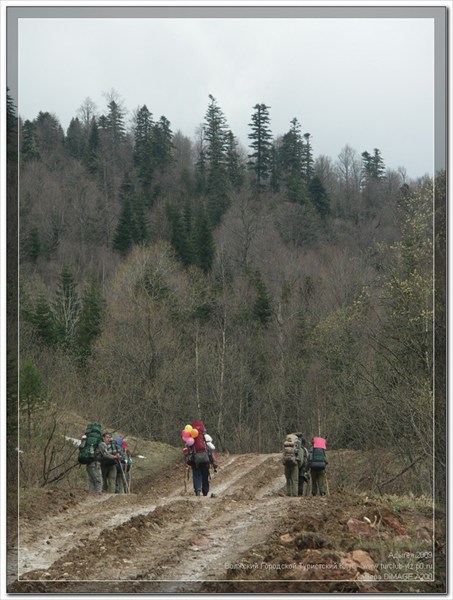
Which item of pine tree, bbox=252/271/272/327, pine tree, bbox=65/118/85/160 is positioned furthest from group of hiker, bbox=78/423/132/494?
pine tree, bbox=252/271/272/327

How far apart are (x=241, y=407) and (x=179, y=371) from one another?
3.12m

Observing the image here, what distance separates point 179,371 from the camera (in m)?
32.1

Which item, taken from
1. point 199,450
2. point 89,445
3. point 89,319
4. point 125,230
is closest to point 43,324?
point 89,445

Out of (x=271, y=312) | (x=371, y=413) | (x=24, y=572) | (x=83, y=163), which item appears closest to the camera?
(x=24, y=572)

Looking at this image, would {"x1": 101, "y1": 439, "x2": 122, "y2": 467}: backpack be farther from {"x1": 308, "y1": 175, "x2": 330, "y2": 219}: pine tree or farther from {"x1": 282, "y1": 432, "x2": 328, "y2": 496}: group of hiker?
{"x1": 308, "y1": 175, "x2": 330, "y2": 219}: pine tree

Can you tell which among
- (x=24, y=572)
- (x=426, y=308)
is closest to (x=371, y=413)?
(x=426, y=308)

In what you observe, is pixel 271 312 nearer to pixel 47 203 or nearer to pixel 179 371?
pixel 179 371

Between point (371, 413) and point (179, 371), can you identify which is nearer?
point (371, 413)

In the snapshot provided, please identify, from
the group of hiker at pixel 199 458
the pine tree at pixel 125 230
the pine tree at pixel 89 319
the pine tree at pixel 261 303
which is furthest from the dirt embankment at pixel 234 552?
the pine tree at pixel 261 303

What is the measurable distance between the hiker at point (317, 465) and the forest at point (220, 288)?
56.6 inches

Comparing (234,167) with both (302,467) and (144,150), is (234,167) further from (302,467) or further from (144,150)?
(302,467)

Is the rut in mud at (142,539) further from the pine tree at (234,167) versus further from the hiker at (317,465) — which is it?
the pine tree at (234,167)

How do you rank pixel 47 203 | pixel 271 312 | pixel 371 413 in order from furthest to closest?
1. pixel 271 312
2. pixel 371 413
3. pixel 47 203

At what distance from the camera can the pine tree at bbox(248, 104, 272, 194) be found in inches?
420
